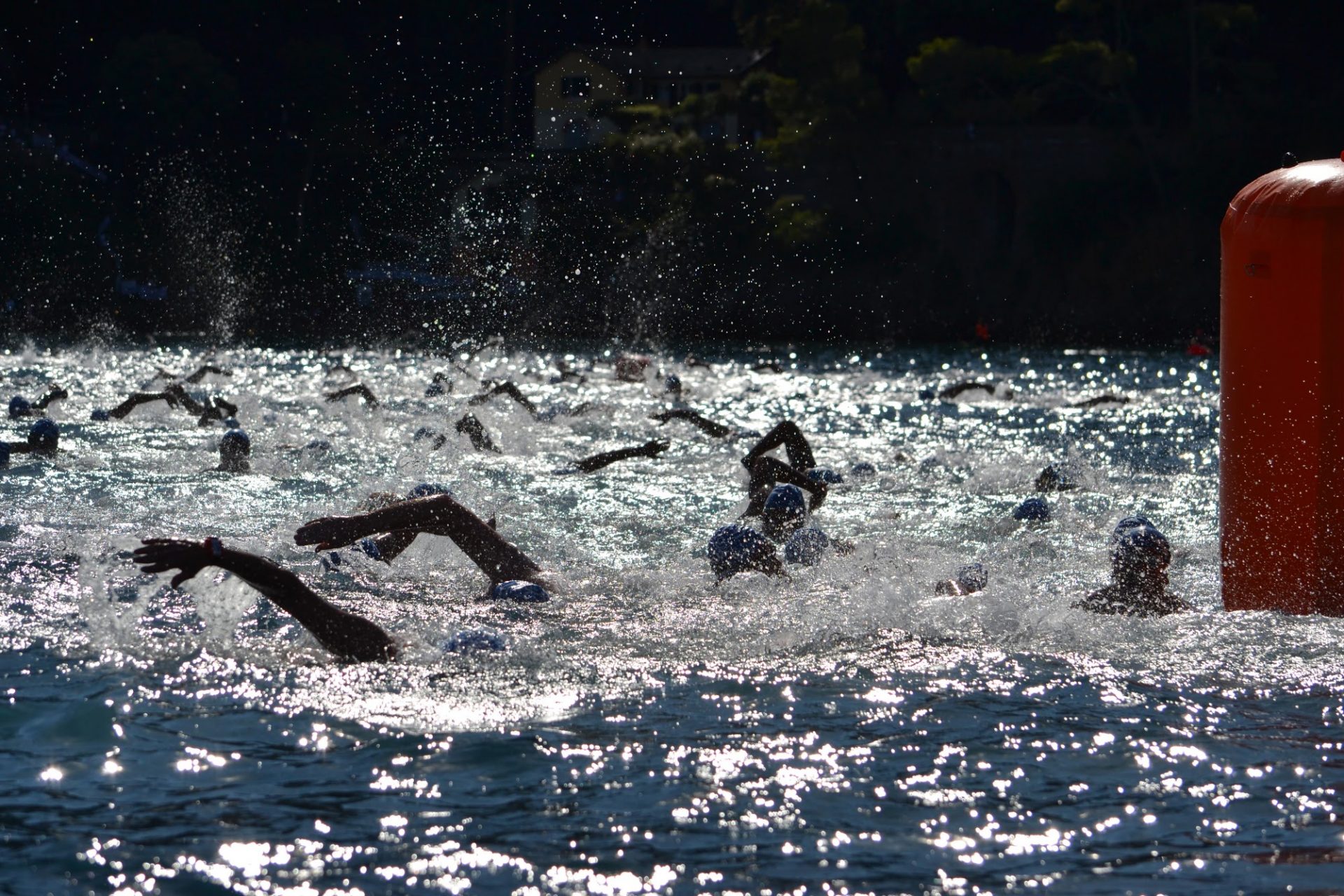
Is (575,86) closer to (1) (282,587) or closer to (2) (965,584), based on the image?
(2) (965,584)

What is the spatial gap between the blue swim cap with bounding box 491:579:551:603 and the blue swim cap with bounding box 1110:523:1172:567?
2.63 m

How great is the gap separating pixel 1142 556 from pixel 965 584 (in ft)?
3.05

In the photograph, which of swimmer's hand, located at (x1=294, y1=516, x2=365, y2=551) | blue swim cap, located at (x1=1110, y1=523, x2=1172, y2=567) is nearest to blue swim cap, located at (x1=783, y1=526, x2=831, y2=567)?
blue swim cap, located at (x1=1110, y1=523, x2=1172, y2=567)

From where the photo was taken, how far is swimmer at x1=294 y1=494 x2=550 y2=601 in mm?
7590

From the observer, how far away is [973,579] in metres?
8.23

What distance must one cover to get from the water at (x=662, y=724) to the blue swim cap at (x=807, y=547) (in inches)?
5.7

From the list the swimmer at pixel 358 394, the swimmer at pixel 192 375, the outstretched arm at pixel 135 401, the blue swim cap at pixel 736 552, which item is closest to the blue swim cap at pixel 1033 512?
the blue swim cap at pixel 736 552

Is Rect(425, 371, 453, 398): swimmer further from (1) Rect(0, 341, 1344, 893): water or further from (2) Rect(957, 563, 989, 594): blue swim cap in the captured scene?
(2) Rect(957, 563, 989, 594): blue swim cap

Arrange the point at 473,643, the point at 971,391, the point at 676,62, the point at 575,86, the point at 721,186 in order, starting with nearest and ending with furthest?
1. the point at 473,643
2. the point at 971,391
3. the point at 721,186
4. the point at 575,86
5. the point at 676,62

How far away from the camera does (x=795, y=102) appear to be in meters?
45.8

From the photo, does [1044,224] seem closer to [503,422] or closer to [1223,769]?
[503,422]

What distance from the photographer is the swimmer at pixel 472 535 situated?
24.9 ft

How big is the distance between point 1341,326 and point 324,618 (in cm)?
437

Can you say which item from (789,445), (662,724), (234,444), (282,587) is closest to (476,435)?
(234,444)
